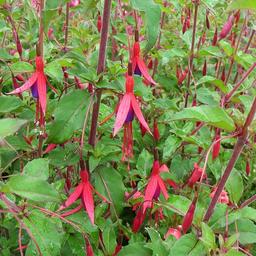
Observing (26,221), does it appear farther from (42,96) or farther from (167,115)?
(167,115)

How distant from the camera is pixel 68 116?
0.96 metres

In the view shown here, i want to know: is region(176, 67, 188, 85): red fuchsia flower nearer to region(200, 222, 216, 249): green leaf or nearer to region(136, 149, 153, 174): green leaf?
region(136, 149, 153, 174): green leaf

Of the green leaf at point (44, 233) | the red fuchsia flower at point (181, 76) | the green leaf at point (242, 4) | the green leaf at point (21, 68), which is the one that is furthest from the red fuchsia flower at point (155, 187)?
the red fuchsia flower at point (181, 76)

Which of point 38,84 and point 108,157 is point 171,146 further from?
point 38,84

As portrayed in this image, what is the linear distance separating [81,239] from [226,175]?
390mm

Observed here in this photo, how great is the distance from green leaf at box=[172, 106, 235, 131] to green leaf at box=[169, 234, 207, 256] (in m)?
0.24

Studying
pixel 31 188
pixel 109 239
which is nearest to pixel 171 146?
pixel 109 239

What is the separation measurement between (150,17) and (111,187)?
1.38 feet

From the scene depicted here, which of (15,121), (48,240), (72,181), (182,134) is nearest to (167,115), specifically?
(182,134)

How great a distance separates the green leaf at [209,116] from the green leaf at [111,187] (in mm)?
318

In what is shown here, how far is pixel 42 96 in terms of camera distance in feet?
2.94

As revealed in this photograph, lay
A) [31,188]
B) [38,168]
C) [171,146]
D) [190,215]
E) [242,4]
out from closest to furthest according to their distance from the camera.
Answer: [242,4] → [31,188] → [190,215] → [38,168] → [171,146]

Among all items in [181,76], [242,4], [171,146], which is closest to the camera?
[242,4]

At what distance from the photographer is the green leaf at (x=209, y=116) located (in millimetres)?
792
